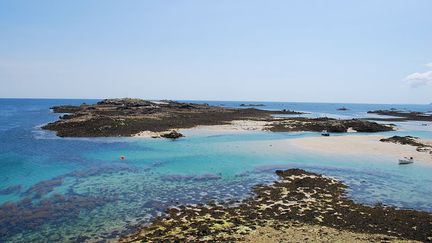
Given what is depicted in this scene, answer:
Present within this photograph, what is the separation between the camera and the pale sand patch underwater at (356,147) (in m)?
38.9

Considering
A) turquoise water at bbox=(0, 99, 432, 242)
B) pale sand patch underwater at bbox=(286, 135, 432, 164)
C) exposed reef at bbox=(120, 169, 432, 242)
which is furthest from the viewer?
pale sand patch underwater at bbox=(286, 135, 432, 164)

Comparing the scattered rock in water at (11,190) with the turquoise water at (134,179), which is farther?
the scattered rock in water at (11,190)

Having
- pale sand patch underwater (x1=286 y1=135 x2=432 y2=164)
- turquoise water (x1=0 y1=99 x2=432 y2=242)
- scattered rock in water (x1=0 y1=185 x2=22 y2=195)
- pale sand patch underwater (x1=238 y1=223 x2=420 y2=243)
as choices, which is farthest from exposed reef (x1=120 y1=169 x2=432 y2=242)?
pale sand patch underwater (x1=286 y1=135 x2=432 y2=164)

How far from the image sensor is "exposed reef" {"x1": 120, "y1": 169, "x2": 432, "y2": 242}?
618 inches

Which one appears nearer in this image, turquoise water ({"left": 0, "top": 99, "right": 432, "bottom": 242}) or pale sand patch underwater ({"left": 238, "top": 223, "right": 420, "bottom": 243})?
pale sand patch underwater ({"left": 238, "top": 223, "right": 420, "bottom": 243})

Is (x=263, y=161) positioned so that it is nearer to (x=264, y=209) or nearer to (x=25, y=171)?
(x=264, y=209)

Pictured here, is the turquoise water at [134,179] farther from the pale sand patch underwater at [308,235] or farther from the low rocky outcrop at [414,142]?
the low rocky outcrop at [414,142]

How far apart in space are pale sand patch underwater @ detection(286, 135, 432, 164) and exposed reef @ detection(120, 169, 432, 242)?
19217 millimetres

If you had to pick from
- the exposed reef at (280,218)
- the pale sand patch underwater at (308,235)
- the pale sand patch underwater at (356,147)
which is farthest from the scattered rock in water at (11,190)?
the pale sand patch underwater at (356,147)

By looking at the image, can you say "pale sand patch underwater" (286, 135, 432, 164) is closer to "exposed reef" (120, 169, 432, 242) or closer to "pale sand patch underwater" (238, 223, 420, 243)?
"exposed reef" (120, 169, 432, 242)

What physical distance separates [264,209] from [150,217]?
6631mm

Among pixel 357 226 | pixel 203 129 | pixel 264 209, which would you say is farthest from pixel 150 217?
pixel 203 129

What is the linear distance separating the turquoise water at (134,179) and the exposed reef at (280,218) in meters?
1.44

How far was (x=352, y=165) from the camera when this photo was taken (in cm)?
3284
